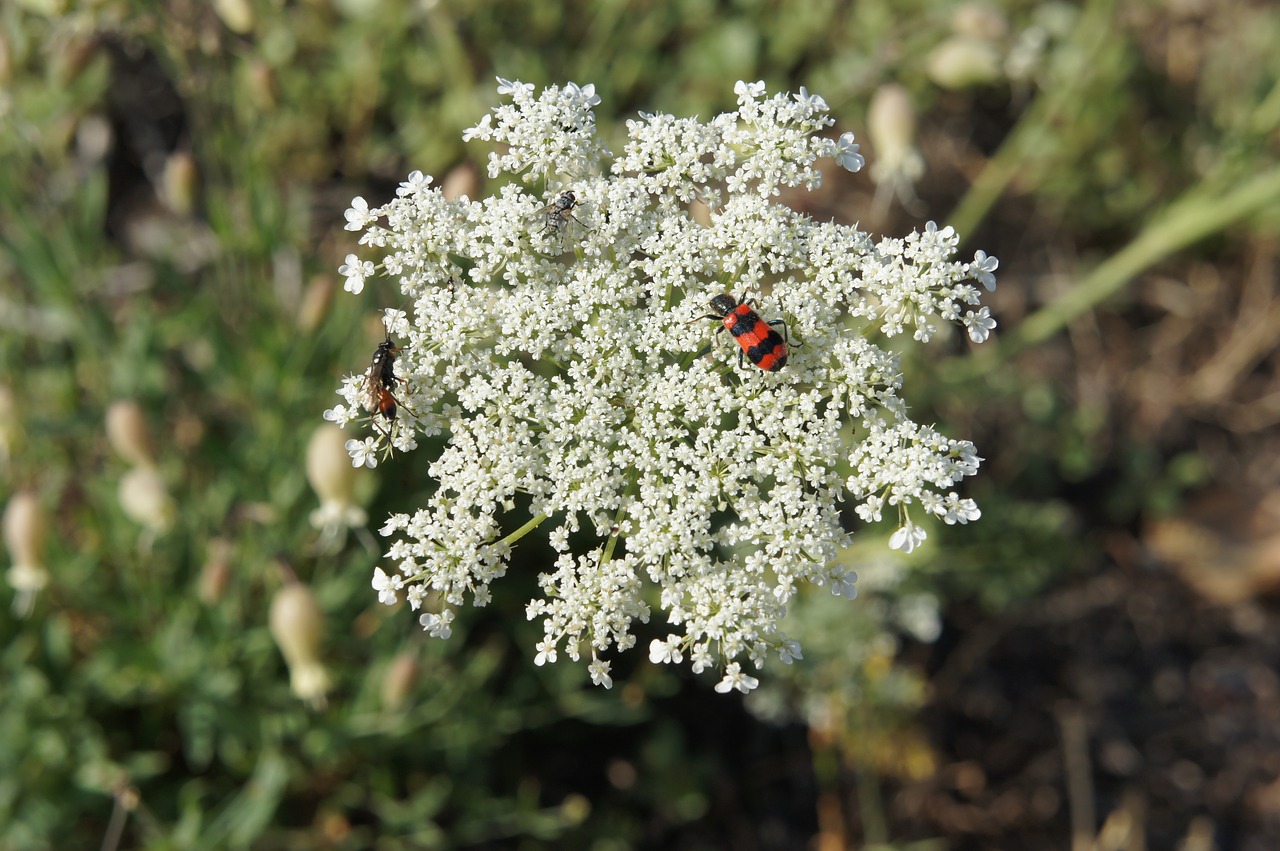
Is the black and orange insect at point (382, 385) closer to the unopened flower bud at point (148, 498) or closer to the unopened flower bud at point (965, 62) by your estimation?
the unopened flower bud at point (148, 498)

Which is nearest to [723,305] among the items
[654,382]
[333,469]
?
[654,382]

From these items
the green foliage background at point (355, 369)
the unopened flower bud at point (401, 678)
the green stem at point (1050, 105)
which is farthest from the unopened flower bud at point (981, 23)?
the unopened flower bud at point (401, 678)

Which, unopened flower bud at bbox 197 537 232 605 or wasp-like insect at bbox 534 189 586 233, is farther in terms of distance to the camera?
unopened flower bud at bbox 197 537 232 605

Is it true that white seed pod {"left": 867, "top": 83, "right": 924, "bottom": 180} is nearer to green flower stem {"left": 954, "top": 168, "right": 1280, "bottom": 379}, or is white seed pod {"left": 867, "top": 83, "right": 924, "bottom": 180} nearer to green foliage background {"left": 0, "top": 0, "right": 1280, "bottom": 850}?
green foliage background {"left": 0, "top": 0, "right": 1280, "bottom": 850}

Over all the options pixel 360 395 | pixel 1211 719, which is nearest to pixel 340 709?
pixel 360 395

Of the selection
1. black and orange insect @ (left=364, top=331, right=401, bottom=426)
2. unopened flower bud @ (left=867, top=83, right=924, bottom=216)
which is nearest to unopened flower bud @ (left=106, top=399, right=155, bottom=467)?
black and orange insect @ (left=364, top=331, right=401, bottom=426)
